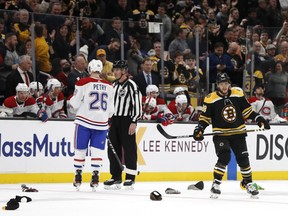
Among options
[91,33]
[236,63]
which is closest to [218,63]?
[236,63]

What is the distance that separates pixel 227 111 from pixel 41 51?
367 centimetres

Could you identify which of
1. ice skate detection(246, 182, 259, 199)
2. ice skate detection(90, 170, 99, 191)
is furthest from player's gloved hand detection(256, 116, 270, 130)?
ice skate detection(90, 170, 99, 191)

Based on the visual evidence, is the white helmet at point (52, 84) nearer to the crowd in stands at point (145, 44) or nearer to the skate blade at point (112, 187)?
the crowd in stands at point (145, 44)

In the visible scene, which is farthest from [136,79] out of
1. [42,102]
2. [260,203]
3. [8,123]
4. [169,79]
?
[260,203]

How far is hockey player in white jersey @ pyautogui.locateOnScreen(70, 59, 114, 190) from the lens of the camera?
10.3m

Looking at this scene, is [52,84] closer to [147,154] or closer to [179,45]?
[147,154]

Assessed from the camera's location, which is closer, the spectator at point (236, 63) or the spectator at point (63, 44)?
the spectator at point (63, 44)

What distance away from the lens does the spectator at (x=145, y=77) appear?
44.5 ft

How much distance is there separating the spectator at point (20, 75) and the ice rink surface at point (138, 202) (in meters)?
1.59

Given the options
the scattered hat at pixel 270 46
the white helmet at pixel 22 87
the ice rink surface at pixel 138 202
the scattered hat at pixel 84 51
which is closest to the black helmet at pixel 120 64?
the ice rink surface at pixel 138 202

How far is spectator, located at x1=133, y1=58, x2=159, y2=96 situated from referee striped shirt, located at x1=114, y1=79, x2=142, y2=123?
8.52 feet

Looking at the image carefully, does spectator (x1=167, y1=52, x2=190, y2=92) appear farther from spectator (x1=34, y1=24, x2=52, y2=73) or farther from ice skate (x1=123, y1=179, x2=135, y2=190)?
ice skate (x1=123, y1=179, x2=135, y2=190)

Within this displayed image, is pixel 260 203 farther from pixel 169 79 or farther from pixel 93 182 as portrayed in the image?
pixel 169 79

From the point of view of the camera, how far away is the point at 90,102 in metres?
10.3
